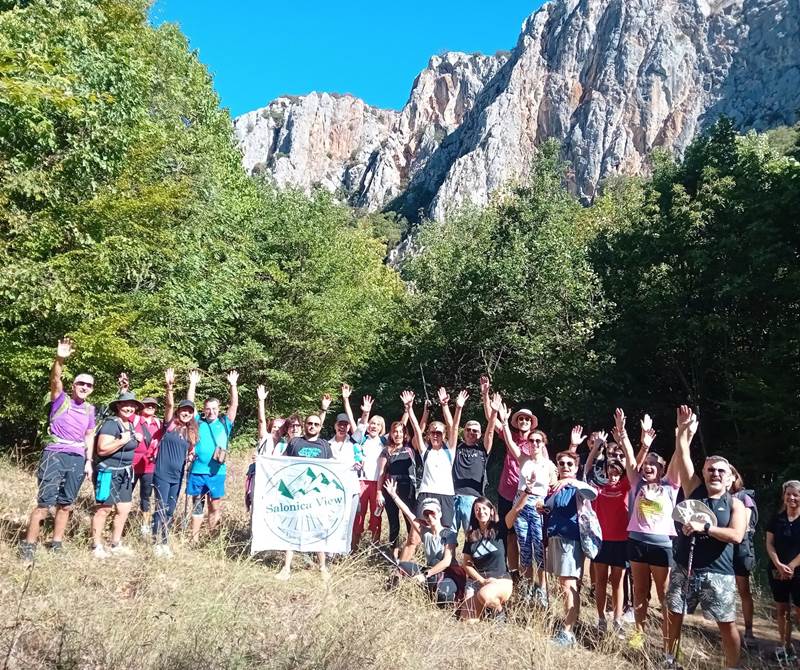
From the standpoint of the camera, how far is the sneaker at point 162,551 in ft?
18.4

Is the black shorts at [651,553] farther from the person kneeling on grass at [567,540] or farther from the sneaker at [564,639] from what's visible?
the sneaker at [564,639]

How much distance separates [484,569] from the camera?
17.6 ft

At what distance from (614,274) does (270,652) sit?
52.8ft

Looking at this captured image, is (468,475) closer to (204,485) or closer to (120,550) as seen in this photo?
(204,485)

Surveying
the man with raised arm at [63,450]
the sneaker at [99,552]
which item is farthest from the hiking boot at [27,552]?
the sneaker at [99,552]

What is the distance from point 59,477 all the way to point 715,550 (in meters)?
5.49

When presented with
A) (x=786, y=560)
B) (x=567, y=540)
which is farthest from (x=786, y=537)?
(x=567, y=540)

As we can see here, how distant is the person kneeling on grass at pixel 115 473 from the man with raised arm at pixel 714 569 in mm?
4832

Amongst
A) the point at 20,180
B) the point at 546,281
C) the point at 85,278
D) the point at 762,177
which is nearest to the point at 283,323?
the point at 546,281

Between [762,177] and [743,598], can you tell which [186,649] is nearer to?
[743,598]

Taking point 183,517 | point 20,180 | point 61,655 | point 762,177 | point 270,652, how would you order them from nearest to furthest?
point 61,655 → point 270,652 → point 183,517 → point 20,180 → point 762,177

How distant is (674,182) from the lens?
16.7 m

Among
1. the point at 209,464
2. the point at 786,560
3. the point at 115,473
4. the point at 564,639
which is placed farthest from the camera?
the point at 209,464

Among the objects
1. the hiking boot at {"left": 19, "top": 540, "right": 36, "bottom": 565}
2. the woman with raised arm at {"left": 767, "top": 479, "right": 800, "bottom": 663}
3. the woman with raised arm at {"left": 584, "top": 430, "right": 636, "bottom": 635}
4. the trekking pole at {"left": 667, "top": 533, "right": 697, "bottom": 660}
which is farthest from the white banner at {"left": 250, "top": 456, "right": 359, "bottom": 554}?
the woman with raised arm at {"left": 767, "top": 479, "right": 800, "bottom": 663}
